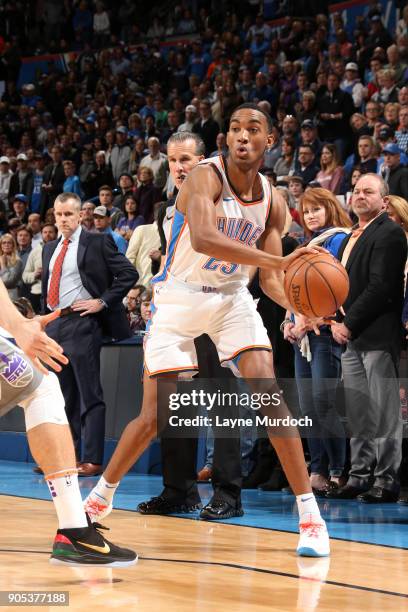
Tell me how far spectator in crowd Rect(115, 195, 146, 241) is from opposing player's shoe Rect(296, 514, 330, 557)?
8422mm

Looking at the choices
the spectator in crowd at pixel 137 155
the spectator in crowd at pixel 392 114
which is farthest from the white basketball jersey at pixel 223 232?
the spectator in crowd at pixel 137 155

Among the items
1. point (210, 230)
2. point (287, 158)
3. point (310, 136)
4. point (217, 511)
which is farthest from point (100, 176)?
point (210, 230)

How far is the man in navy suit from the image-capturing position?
329 inches

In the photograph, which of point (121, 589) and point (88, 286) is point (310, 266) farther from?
point (88, 286)

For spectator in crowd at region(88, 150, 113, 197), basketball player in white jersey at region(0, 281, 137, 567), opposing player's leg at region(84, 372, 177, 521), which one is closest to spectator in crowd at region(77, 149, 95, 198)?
spectator in crowd at region(88, 150, 113, 197)

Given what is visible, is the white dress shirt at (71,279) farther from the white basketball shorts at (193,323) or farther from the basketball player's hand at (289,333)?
the white basketball shorts at (193,323)

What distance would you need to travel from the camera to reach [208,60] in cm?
1875

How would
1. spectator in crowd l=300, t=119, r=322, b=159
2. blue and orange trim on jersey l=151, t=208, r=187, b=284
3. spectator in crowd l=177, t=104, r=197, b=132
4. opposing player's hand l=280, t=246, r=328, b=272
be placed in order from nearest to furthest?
1. opposing player's hand l=280, t=246, r=328, b=272
2. blue and orange trim on jersey l=151, t=208, r=187, b=284
3. spectator in crowd l=300, t=119, r=322, b=159
4. spectator in crowd l=177, t=104, r=197, b=132

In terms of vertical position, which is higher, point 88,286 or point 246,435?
point 88,286

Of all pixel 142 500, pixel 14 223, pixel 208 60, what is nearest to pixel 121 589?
pixel 142 500

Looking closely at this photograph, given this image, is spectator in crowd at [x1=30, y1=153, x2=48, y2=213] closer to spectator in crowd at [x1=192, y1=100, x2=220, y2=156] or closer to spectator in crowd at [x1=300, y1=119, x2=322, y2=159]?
spectator in crowd at [x1=192, y1=100, x2=220, y2=156]

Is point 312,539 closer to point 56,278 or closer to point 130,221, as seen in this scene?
point 56,278

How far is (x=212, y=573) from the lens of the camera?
4.21 meters

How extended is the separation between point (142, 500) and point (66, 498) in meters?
2.99
